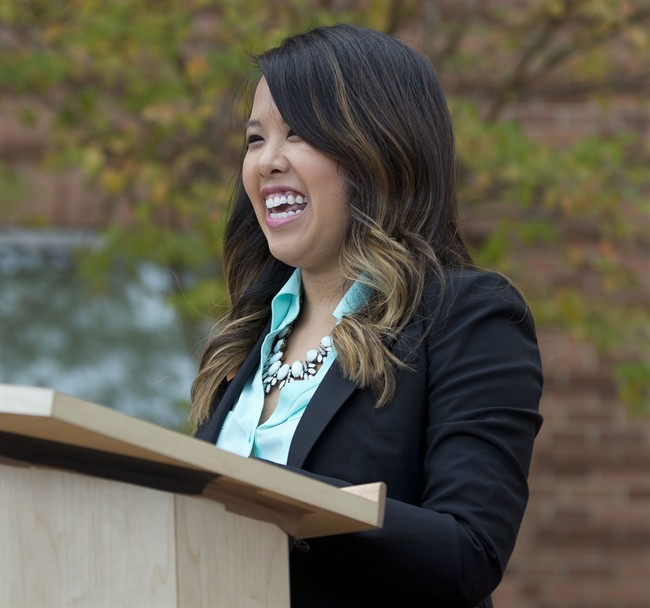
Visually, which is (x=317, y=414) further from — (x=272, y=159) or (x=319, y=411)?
(x=272, y=159)

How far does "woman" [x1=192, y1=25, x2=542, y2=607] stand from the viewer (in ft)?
5.85

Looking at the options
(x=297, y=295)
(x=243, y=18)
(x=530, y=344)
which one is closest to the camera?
(x=530, y=344)

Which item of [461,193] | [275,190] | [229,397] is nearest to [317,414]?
[229,397]

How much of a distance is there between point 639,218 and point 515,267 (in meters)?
0.86

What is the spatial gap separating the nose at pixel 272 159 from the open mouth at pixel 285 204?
0.04 meters

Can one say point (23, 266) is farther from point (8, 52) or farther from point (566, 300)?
point (566, 300)

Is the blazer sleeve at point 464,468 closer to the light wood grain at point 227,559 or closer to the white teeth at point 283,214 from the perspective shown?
the light wood grain at point 227,559

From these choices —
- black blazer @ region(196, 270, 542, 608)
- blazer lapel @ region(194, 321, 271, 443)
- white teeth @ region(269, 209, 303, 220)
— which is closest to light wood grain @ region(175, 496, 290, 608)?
black blazer @ region(196, 270, 542, 608)

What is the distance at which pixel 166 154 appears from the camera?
17.3 feet

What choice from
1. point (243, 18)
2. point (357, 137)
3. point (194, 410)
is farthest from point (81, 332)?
point (357, 137)

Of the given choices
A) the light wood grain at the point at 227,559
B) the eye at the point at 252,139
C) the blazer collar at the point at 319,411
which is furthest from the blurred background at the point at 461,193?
the light wood grain at the point at 227,559

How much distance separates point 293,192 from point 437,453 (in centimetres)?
60

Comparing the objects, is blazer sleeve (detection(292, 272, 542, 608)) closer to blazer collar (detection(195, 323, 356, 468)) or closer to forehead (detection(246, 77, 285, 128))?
blazer collar (detection(195, 323, 356, 468))

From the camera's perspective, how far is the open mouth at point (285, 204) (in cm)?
222
